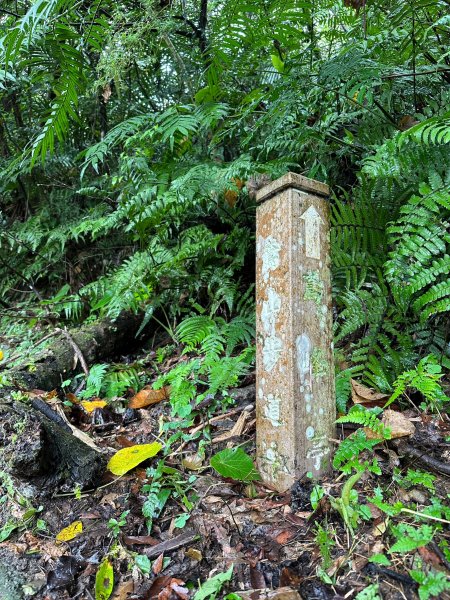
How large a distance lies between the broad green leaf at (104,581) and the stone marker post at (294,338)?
728 mm

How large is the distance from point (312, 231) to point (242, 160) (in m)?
1.24

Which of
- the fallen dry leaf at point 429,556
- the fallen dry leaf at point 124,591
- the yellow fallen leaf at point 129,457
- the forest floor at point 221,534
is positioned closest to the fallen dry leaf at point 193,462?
the forest floor at point 221,534

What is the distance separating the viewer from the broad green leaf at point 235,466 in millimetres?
1795

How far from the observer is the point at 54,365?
10.6 ft

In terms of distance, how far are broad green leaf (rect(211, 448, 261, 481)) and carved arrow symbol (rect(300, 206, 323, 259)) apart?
95cm

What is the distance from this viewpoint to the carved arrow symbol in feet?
6.02

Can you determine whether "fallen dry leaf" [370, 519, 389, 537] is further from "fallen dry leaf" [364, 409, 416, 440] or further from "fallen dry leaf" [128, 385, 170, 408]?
"fallen dry leaf" [128, 385, 170, 408]

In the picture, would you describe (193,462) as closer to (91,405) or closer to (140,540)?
(140,540)

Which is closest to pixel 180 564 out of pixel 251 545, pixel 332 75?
pixel 251 545

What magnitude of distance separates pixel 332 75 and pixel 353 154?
633mm

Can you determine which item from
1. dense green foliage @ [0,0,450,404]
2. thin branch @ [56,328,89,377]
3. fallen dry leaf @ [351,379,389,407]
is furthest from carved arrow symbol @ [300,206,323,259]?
thin branch @ [56,328,89,377]

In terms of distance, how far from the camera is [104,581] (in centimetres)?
157

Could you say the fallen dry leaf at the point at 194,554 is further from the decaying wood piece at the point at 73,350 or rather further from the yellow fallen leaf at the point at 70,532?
the decaying wood piece at the point at 73,350

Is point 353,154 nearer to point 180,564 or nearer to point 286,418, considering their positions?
point 286,418
